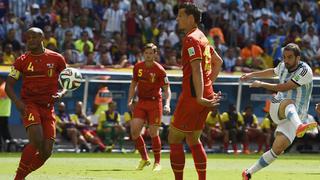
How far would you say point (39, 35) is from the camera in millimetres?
13891

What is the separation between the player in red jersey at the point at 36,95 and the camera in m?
13.8

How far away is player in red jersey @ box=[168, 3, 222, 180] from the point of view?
12.3 metres

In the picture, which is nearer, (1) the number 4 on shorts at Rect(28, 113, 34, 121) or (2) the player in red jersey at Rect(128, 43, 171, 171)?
(1) the number 4 on shorts at Rect(28, 113, 34, 121)

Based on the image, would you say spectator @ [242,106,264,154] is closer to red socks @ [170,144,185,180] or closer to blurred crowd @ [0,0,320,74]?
blurred crowd @ [0,0,320,74]

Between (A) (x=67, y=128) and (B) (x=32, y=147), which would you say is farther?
(A) (x=67, y=128)

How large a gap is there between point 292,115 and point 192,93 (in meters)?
2.68

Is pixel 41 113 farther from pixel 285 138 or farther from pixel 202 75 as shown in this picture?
pixel 285 138

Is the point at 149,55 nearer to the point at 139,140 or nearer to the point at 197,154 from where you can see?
the point at 139,140

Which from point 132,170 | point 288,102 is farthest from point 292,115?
point 132,170

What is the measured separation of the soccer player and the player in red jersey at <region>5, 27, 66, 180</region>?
2.99 m

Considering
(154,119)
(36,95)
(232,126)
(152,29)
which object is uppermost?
(36,95)

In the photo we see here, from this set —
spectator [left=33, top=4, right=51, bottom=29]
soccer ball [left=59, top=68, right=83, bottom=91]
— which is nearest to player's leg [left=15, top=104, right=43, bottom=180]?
soccer ball [left=59, top=68, right=83, bottom=91]

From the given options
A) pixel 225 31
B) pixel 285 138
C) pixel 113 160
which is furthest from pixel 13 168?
pixel 225 31

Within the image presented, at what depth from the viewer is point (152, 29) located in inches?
1277
